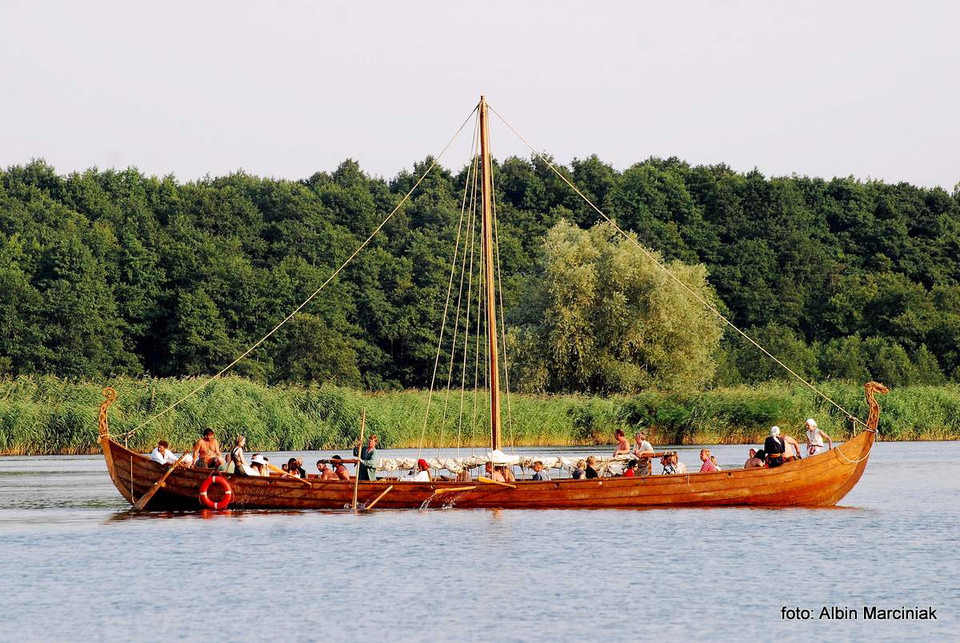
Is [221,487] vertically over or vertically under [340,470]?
under

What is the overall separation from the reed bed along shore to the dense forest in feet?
30.1

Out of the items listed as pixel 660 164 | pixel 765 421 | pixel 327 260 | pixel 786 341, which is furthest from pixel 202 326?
pixel 660 164

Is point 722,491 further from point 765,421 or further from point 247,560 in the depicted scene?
point 765,421

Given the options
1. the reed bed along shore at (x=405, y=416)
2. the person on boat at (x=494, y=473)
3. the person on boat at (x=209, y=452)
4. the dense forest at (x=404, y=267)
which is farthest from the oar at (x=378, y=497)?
the dense forest at (x=404, y=267)

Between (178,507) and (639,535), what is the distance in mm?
12105

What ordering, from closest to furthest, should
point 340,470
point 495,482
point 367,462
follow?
1. point 495,482
2. point 367,462
3. point 340,470

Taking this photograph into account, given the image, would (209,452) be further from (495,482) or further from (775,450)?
(775,450)

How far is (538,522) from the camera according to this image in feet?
105

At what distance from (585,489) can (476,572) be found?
8.27 metres

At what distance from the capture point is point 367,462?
33.8 meters

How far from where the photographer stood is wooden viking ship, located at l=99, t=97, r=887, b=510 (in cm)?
3253

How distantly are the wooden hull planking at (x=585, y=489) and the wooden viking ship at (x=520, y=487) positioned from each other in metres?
0.02

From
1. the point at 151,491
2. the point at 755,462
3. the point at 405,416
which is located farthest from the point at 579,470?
the point at 405,416

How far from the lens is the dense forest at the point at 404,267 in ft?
285
